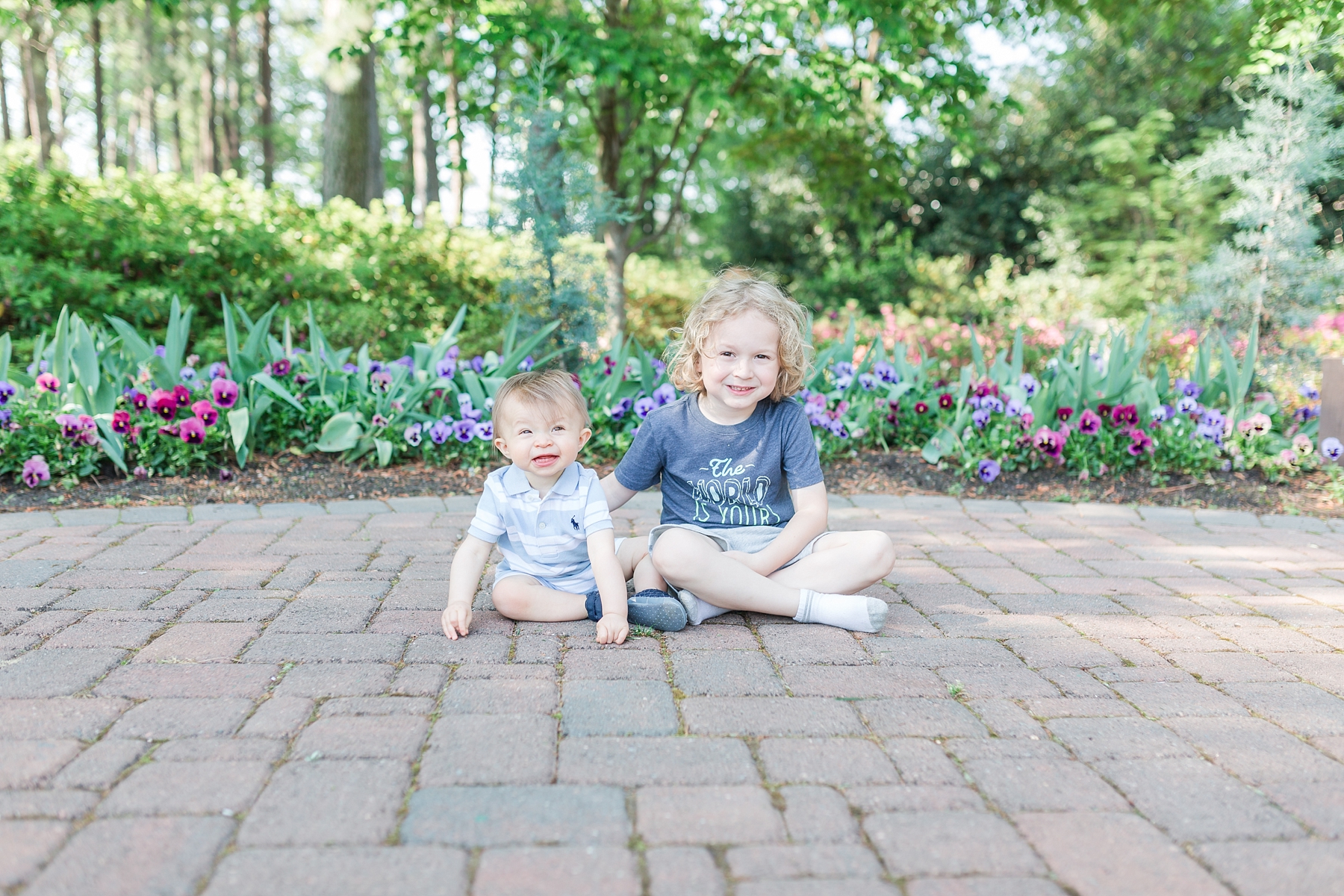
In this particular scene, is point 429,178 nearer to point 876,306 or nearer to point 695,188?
point 695,188

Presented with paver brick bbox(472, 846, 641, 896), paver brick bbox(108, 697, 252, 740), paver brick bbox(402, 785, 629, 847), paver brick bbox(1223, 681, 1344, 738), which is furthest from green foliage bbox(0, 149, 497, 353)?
paver brick bbox(1223, 681, 1344, 738)

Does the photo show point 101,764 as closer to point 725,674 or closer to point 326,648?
point 326,648

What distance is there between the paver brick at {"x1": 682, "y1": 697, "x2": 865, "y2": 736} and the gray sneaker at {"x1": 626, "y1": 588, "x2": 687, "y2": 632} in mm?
447

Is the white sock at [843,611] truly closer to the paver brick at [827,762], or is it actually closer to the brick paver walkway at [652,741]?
the brick paver walkway at [652,741]

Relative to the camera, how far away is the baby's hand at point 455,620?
2432 millimetres

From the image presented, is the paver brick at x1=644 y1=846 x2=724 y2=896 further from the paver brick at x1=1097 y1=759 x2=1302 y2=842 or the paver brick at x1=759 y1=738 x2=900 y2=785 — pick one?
the paver brick at x1=1097 y1=759 x2=1302 y2=842

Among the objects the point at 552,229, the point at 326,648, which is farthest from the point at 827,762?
the point at 552,229

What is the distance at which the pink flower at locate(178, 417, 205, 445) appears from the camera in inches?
161

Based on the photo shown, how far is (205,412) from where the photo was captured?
13.6 ft

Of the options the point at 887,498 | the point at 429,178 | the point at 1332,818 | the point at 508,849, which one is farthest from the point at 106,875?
the point at 429,178

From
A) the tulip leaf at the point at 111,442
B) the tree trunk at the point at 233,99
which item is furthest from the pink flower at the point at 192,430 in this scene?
the tree trunk at the point at 233,99

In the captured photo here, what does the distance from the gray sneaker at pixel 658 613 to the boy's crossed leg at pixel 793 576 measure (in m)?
0.08

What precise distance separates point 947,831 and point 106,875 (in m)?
1.26

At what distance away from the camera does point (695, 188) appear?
17.4 meters
